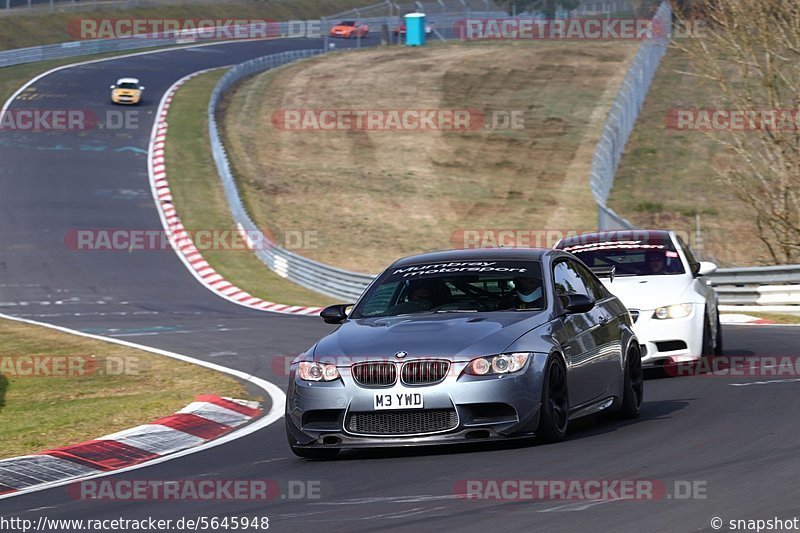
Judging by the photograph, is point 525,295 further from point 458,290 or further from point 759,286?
point 759,286

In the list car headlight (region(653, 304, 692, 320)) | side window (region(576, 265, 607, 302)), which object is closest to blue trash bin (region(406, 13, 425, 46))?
car headlight (region(653, 304, 692, 320))

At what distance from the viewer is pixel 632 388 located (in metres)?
10.3

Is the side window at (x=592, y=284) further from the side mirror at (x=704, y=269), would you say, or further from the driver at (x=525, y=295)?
the side mirror at (x=704, y=269)

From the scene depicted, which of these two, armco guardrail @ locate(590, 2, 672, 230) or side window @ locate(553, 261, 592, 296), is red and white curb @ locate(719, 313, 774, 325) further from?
side window @ locate(553, 261, 592, 296)

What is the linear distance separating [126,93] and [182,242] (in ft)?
61.6

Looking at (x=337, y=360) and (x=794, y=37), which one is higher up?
(x=794, y=37)

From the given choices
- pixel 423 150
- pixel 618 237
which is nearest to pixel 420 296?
pixel 618 237

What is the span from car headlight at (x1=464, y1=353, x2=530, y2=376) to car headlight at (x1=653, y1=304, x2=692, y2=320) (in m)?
4.97

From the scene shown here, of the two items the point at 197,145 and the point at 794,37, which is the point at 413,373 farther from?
the point at 197,145

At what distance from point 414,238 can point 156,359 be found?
19582 millimetres

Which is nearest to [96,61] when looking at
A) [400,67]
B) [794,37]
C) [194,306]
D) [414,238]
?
[400,67]

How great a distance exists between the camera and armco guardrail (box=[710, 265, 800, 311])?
73.3 feet

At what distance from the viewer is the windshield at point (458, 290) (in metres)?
9.41

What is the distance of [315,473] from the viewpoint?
8.30 metres
